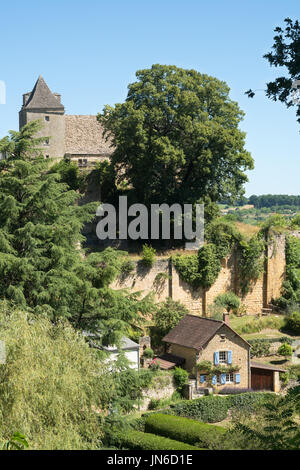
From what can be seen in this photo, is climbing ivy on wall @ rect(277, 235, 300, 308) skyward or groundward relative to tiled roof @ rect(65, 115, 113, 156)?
groundward

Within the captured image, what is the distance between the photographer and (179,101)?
32.2m

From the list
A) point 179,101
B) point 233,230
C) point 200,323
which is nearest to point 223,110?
point 179,101

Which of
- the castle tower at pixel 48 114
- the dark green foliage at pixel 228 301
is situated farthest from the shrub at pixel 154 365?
the castle tower at pixel 48 114

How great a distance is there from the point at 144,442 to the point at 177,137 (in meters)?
16.9

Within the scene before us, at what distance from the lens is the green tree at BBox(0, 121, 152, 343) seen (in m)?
22.9

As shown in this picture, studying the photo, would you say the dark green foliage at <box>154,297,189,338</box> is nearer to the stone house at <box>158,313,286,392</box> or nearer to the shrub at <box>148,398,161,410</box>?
the stone house at <box>158,313,286,392</box>

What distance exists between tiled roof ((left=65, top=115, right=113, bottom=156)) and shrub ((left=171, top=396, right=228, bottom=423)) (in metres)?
18.6

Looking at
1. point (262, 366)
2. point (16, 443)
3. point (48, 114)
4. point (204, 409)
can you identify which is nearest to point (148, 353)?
point (204, 409)

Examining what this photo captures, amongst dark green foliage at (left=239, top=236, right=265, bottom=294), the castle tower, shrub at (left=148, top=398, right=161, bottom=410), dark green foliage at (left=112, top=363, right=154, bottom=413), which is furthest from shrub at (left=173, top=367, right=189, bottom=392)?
the castle tower

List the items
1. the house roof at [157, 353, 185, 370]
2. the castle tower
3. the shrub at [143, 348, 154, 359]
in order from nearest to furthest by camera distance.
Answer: the house roof at [157, 353, 185, 370]
the shrub at [143, 348, 154, 359]
the castle tower

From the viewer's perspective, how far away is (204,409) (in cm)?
2539

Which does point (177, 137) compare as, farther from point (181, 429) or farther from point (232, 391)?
point (181, 429)

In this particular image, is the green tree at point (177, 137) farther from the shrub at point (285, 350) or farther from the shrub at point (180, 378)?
the shrub at point (180, 378)

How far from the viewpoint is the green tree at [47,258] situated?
22859 mm
